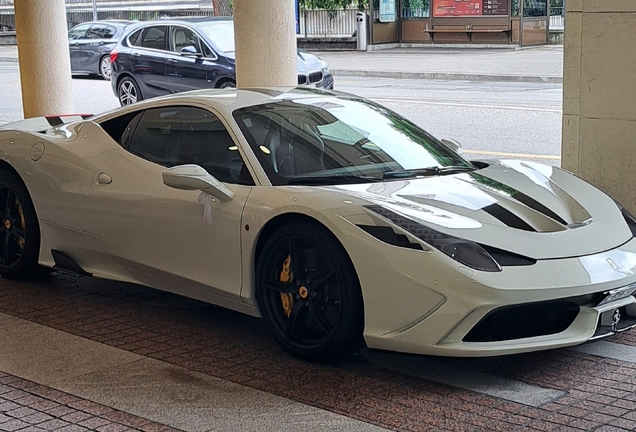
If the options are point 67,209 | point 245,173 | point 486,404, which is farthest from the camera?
point 67,209

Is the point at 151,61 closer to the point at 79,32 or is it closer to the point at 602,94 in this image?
the point at 79,32

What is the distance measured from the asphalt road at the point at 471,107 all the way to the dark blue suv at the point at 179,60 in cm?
89

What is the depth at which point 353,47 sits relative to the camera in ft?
118

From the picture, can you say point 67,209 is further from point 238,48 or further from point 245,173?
point 238,48

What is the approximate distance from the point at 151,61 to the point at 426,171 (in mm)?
13672

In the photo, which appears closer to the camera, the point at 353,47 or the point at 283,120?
the point at 283,120

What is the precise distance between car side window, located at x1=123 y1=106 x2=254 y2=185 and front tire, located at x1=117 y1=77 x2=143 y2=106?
12868 mm

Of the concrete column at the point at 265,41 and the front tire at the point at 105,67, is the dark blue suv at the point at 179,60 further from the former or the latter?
the concrete column at the point at 265,41

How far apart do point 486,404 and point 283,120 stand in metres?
2.14

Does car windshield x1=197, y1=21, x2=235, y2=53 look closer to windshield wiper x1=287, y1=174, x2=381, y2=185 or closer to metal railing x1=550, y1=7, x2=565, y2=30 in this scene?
windshield wiper x1=287, y1=174, x2=381, y2=185

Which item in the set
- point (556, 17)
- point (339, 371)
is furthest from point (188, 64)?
point (556, 17)

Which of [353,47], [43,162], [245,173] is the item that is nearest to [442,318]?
[245,173]

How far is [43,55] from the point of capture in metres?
13.1

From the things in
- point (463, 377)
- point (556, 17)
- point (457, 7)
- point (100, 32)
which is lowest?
point (463, 377)
